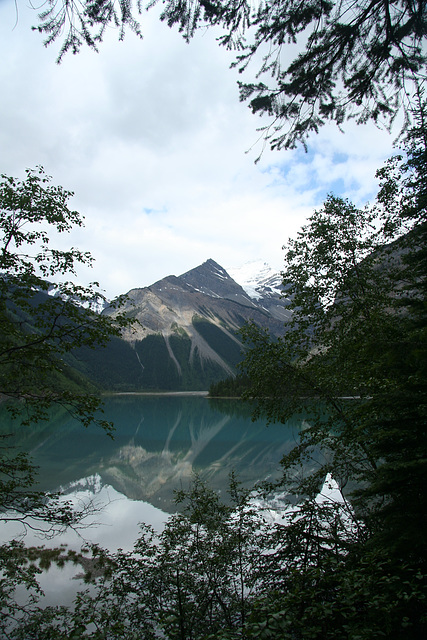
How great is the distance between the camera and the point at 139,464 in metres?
43.5

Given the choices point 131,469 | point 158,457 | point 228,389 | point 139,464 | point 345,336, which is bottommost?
point 228,389

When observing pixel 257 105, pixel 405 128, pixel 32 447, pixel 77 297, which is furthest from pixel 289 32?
pixel 32 447

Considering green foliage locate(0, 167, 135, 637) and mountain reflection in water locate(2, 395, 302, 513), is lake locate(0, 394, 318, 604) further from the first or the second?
green foliage locate(0, 167, 135, 637)

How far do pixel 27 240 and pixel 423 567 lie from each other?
35.0 feet

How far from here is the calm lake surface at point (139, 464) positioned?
24.5 meters

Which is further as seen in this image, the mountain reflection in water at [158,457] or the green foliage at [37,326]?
the mountain reflection in water at [158,457]

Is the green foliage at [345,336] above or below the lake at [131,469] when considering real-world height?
above

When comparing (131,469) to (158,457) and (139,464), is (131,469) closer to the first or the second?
(139,464)

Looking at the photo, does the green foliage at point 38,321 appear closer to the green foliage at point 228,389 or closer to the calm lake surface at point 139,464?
the calm lake surface at point 139,464

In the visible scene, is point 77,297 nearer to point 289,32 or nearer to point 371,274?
point 289,32

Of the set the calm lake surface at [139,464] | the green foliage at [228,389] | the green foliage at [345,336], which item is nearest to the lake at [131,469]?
the calm lake surface at [139,464]

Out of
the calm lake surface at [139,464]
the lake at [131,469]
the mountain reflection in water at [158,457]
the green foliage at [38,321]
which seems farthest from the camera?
the mountain reflection in water at [158,457]

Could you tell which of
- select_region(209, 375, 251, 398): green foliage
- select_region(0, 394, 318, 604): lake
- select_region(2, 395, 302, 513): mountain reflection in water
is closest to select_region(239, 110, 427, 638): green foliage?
select_region(0, 394, 318, 604): lake

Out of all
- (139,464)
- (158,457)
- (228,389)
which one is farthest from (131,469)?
(228,389)
